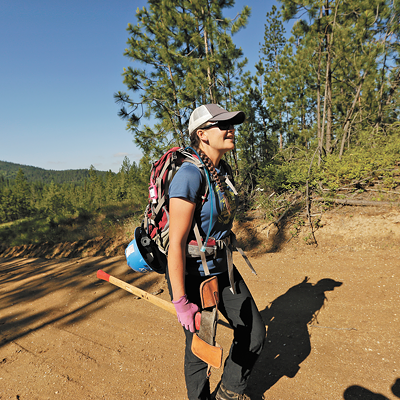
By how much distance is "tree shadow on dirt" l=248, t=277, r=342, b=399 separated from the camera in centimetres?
228

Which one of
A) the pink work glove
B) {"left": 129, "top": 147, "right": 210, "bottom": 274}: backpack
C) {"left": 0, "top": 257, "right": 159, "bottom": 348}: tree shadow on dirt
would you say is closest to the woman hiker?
the pink work glove

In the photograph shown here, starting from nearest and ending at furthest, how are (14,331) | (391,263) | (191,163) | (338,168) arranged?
1. (191,163)
2. (14,331)
3. (391,263)
4. (338,168)

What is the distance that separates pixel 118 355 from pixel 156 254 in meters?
1.74

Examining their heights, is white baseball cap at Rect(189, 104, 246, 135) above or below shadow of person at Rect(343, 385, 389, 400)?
above

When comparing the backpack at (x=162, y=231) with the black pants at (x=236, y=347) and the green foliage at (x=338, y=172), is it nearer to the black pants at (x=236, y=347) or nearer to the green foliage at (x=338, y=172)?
the black pants at (x=236, y=347)

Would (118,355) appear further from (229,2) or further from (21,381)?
(229,2)

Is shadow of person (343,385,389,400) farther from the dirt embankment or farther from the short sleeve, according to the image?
the dirt embankment

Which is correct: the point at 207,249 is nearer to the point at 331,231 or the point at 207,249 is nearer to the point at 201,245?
the point at 201,245

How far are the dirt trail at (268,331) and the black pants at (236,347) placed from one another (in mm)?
615

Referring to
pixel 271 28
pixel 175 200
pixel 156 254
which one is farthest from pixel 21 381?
pixel 271 28

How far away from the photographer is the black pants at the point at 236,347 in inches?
63.4

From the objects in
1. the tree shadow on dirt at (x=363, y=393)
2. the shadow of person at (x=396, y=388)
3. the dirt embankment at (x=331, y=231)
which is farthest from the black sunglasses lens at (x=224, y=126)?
the dirt embankment at (x=331, y=231)

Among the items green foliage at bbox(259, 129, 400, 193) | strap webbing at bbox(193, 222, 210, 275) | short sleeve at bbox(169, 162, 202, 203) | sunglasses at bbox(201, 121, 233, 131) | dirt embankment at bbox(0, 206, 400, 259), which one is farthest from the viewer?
green foliage at bbox(259, 129, 400, 193)

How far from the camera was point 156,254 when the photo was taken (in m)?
1.73
